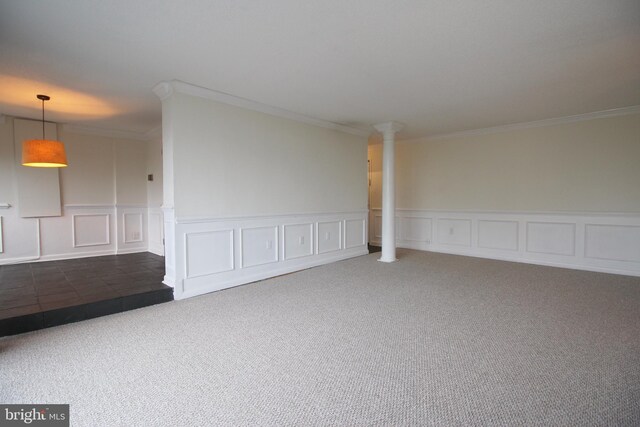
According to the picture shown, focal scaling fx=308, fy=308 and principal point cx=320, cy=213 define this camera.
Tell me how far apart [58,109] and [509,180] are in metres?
7.38

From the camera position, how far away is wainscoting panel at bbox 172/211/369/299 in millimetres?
3646

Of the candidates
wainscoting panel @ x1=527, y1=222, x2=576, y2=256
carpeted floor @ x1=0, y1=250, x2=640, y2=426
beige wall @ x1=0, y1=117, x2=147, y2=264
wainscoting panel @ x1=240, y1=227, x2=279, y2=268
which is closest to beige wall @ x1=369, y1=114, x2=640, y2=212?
wainscoting panel @ x1=527, y1=222, x2=576, y2=256

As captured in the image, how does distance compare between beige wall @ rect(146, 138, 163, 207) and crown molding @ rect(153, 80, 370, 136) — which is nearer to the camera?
crown molding @ rect(153, 80, 370, 136)

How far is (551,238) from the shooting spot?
5.22 m

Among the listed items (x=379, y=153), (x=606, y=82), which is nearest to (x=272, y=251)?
(x=379, y=153)

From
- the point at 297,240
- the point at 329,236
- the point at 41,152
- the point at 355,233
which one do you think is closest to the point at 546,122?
the point at 355,233

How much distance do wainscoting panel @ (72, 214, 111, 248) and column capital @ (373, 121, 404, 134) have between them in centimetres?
528

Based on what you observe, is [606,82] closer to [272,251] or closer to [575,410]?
[575,410]

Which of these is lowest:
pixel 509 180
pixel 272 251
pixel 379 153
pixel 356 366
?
pixel 356 366

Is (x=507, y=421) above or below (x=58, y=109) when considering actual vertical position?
below

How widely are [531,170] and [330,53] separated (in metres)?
4.50

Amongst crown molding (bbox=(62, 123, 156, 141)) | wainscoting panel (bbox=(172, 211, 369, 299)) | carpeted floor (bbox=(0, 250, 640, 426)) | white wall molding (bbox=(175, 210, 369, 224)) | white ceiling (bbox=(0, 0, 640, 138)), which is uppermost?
white ceiling (bbox=(0, 0, 640, 138))

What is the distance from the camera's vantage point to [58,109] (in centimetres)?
443

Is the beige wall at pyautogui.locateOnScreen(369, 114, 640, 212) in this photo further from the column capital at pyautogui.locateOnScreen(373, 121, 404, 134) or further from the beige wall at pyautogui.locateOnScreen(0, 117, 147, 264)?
the beige wall at pyautogui.locateOnScreen(0, 117, 147, 264)
